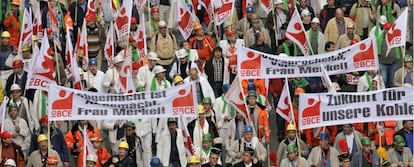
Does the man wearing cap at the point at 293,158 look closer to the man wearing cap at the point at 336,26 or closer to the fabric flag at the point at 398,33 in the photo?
the fabric flag at the point at 398,33

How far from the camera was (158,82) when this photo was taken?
3656 centimetres

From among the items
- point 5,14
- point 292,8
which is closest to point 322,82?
point 292,8

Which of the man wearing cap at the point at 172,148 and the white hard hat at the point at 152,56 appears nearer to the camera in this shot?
the man wearing cap at the point at 172,148

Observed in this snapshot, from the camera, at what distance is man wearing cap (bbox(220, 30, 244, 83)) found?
37.4 m

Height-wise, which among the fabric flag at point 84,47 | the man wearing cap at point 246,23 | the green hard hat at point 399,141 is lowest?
the green hard hat at point 399,141

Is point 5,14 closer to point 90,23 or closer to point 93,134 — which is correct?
point 90,23

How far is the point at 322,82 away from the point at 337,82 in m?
0.72

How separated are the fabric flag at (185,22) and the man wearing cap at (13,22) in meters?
3.04

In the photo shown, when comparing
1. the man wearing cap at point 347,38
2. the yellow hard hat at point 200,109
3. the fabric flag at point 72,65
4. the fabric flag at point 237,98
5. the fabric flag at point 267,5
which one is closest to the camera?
the fabric flag at point 237,98

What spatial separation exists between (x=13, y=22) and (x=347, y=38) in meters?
6.28

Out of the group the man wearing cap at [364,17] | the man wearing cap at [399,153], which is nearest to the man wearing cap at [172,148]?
the man wearing cap at [399,153]

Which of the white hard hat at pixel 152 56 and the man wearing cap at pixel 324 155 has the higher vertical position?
the white hard hat at pixel 152 56

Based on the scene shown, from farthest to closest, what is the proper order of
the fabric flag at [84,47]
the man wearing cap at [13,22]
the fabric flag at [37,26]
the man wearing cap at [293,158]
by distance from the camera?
A: the man wearing cap at [13,22] → the fabric flag at [37,26] → the fabric flag at [84,47] → the man wearing cap at [293,158]

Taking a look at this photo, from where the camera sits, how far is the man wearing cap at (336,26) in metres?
38.5
